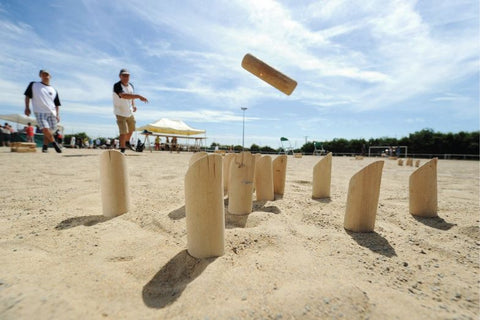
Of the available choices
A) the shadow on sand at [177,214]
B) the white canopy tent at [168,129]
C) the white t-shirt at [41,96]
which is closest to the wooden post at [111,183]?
the shadow on sand at [177,214]

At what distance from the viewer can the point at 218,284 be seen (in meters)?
1.08

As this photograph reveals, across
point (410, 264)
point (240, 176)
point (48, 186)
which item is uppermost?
point (240, 176)

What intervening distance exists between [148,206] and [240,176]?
0.91m

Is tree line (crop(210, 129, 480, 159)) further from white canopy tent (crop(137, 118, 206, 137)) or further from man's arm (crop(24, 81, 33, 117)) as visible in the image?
man's arm (crop(24, 81, 33, 117))

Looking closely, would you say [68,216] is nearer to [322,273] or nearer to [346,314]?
[322,273]

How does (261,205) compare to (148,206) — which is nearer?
(148,206)

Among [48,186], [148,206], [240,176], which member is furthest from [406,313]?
[48,186]

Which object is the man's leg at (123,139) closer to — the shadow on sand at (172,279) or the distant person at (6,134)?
the shadow on sand at (172,279)

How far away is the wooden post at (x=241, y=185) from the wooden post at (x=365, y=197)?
810mm

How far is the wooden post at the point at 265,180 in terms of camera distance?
260 cm

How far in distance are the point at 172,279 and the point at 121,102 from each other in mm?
5333

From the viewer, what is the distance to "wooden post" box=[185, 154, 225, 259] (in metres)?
1.29

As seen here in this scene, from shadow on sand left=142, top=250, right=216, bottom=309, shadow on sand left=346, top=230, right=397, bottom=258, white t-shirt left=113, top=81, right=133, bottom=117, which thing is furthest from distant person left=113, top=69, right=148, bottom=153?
shadow on sand left=346, top=230, right=397, bottom=258

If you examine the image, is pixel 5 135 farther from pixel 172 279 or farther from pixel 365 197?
pixel 365 197
